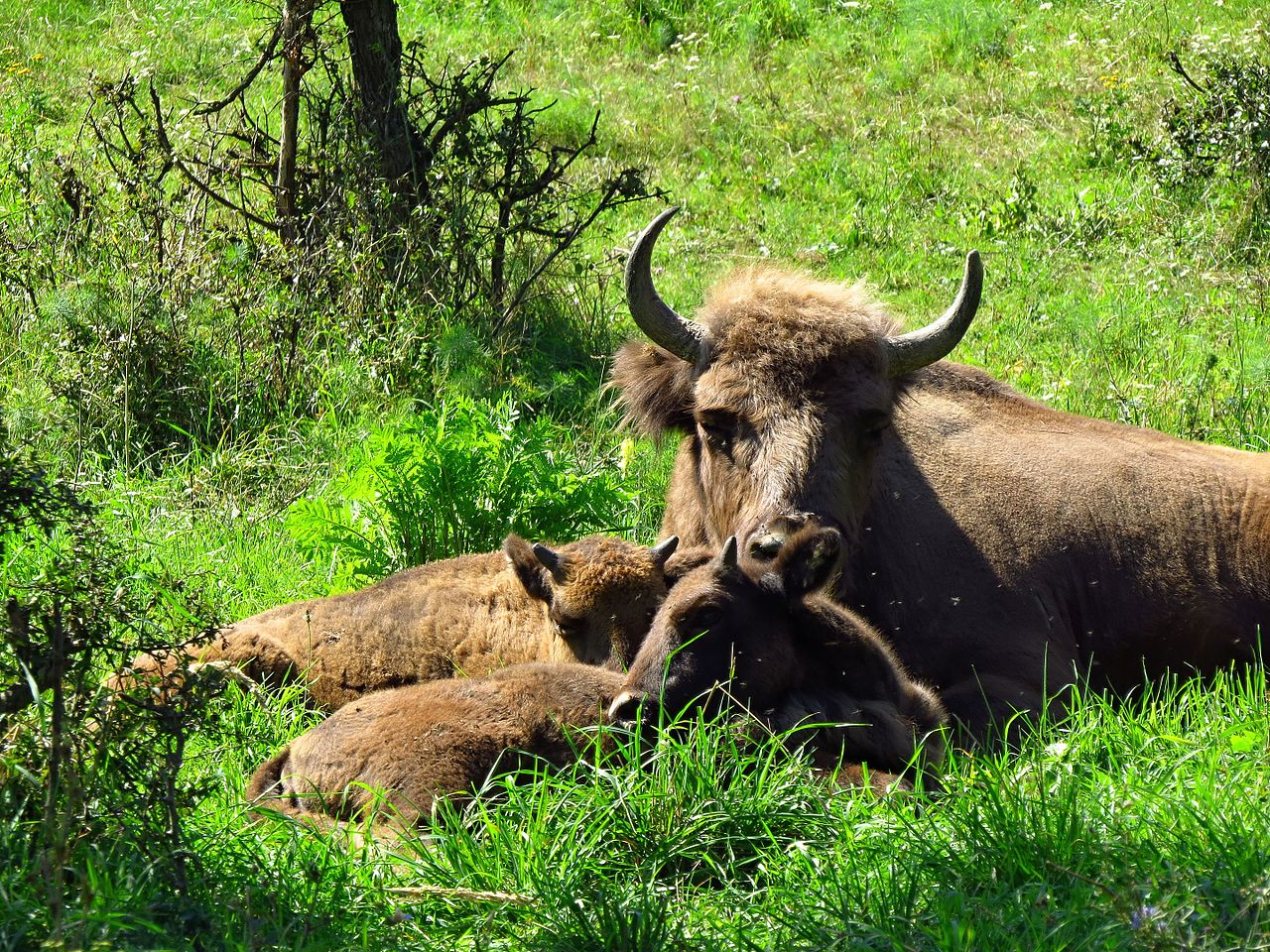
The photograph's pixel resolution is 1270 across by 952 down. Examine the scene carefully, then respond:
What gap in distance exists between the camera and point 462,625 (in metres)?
6.61

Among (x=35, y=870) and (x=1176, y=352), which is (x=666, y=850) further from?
(x=1176, y=352)

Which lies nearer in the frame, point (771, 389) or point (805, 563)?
point (805, 563)

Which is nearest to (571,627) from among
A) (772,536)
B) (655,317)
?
(772,536)

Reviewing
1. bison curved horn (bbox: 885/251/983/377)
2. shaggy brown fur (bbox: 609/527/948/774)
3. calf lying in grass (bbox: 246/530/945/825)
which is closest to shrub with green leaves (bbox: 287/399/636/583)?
bison curved horn (bbox: 885/251/983/377)

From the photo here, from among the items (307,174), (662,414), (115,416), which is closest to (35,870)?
(662,414)

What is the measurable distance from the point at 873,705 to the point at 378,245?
5655 millimetres

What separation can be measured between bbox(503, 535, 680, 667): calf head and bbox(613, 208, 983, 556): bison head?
1.51 ft

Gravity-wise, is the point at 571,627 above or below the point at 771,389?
below

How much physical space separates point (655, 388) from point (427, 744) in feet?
8.70

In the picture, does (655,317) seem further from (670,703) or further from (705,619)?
(670,703)

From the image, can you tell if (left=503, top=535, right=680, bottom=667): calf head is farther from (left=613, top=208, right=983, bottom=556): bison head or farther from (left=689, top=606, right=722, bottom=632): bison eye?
(left=689, top=606, right=722, bottom=632): bison eye

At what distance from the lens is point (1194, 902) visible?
3893mm

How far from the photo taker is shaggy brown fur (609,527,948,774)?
538 cm

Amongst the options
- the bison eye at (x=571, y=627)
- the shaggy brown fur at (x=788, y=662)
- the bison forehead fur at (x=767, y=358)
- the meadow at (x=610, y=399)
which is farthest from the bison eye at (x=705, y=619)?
the bison forehead fur at (x=767, y=358)
